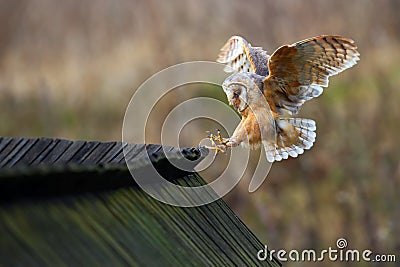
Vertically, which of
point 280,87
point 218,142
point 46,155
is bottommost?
point 46,155

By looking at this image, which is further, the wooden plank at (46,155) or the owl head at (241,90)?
the owl head at (241,90)

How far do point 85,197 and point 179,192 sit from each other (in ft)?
1.87

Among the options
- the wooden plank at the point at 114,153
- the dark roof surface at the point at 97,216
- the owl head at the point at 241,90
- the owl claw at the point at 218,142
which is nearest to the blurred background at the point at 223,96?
the owl head at the point at 241,90

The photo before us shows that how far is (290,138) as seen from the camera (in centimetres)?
371

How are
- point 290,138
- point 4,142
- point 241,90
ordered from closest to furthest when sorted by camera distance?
point 4,142 < point 241,90 < point 290,138

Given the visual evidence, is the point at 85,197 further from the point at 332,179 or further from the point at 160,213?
the point at 332,179

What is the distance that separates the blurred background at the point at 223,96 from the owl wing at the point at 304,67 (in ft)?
11.1

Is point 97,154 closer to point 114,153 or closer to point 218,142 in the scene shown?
point 114,153

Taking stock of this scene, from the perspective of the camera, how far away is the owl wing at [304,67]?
11.2ft

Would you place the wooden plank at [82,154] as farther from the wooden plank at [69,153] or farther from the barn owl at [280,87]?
the barn owl at [280,87]

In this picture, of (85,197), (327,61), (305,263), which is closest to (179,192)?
(85,197)

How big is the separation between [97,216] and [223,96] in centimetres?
763

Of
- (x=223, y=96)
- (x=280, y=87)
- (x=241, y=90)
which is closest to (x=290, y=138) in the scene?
(x=280, y=87)

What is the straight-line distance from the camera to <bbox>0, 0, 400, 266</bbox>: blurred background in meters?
7.70
